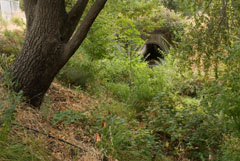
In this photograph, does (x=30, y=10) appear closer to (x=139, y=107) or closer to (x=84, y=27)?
(x=84, y=27)

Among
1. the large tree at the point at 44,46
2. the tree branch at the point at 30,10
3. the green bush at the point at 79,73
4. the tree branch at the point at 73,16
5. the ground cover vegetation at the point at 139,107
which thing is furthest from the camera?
A: the green bush at the point at 79,73

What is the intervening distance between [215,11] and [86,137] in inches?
104

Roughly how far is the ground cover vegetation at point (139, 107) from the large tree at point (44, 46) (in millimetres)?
239

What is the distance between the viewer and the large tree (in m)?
3.06

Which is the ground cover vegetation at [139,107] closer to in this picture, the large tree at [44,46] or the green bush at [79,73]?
the green bush at [79,73]

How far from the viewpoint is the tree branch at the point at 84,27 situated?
3.07 meters

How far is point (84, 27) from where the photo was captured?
122 inches

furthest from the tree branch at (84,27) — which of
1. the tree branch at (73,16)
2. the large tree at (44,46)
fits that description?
the tree branch at (73,16)

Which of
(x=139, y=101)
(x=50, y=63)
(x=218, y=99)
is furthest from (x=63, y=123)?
(x=139, y=101)

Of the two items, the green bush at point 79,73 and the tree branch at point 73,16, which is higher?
the tree branch at point 73,16

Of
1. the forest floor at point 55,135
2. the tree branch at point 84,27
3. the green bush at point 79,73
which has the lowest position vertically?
the forest floor at point 55,135

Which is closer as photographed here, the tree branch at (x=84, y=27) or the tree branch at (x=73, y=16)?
the tree branch at (x=84, y=27)

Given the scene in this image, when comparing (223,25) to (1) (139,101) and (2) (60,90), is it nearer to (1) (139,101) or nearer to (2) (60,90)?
(1) (139,101)

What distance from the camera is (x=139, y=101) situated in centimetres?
526
